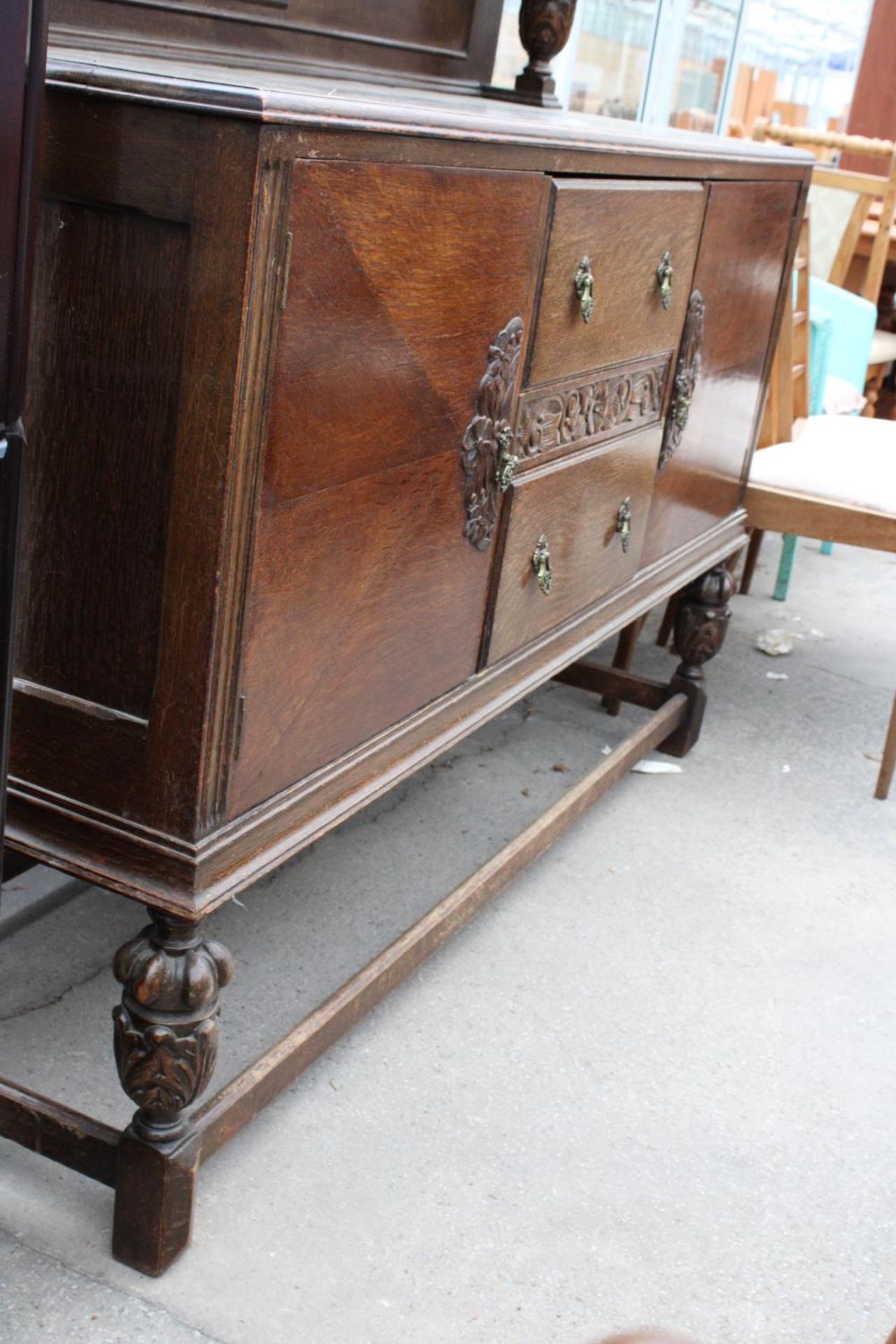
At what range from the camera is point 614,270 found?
2.16 m

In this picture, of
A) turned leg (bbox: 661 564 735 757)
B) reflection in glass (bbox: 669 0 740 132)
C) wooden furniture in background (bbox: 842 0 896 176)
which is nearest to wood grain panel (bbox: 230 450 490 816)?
turned leg (bbox: 661 564 735 757)

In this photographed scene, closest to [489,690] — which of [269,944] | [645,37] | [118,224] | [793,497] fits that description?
[269,944]

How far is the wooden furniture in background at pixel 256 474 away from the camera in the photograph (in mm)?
1364

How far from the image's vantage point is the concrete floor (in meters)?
1.76

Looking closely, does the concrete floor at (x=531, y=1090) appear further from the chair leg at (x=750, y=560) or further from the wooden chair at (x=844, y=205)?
the wooden chair at (x=844, y=205)

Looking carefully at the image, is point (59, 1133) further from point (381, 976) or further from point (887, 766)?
point (887, 766)

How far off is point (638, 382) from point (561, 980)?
3.32ft

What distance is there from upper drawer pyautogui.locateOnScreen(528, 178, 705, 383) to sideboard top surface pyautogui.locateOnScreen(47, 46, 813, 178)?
0.05 m

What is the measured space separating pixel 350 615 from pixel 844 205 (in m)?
4.65

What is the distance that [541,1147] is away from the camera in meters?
2.06

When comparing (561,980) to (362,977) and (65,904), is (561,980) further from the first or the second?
(65,904)

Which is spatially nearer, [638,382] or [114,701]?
[114,701]

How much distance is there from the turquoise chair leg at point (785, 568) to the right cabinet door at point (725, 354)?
4.35 feet

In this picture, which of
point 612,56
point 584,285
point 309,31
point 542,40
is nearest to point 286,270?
point 584,285
